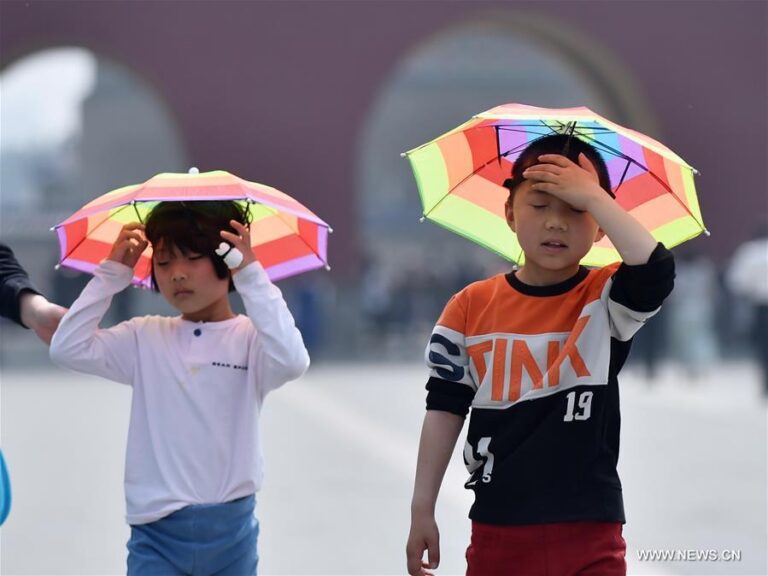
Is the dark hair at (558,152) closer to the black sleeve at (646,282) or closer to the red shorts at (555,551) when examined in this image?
the black sleeve at (646,282)

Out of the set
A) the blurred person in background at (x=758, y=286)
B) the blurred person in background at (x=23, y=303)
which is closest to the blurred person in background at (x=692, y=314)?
the blurred person in background at (x=758, y=286)

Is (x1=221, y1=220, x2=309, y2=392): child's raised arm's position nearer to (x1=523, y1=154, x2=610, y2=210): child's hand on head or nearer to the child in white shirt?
the child in white shirt

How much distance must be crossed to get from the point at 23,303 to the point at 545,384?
1.65 metres

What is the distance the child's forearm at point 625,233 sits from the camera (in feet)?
10.7

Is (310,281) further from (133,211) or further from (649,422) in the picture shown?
(133,211)

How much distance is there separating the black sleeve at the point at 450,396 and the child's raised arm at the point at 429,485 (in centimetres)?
2

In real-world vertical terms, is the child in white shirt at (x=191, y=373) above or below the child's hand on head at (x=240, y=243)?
below

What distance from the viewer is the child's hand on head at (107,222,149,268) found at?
4016 mm

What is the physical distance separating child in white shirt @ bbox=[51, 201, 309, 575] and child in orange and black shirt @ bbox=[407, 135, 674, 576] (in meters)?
0.61

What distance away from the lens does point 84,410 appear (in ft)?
42.7

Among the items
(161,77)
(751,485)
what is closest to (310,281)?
(161,77)

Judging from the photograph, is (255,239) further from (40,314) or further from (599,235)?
(599,235)

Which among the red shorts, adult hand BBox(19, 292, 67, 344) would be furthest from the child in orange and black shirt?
adult hand BBox(19, 292, 67, 344)

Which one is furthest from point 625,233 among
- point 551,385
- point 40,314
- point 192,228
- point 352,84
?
point 352,84
